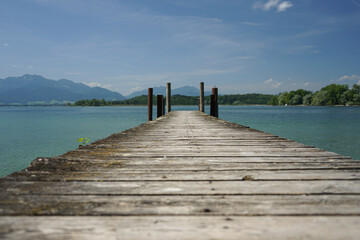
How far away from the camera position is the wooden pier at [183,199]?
52.1 inches

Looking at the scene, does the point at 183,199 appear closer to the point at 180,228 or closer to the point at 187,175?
the point at 180,228

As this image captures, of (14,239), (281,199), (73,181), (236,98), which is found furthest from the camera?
(236,98)

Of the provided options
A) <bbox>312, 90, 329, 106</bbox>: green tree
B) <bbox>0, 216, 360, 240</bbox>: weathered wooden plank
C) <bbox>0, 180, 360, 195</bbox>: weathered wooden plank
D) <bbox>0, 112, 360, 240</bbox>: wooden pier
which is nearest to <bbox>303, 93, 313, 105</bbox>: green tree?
<bbox>312, 90, 329, 106</bbox>: green tree

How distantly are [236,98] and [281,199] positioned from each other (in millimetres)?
167619

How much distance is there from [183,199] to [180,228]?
37 cm

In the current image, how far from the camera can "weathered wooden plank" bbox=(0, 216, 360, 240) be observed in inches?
50.0

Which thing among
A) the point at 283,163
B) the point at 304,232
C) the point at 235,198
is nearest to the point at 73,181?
the point at 235,198

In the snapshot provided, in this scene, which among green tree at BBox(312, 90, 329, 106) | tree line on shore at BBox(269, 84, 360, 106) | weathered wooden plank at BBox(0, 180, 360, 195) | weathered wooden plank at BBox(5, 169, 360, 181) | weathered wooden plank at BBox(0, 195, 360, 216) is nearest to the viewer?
weathered wooden plank at BBox(0, 195, 360, 216)

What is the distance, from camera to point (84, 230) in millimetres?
1322

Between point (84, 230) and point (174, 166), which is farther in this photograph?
point (174, 166)

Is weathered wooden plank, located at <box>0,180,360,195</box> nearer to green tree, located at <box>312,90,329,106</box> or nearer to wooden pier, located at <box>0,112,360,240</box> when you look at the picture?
wooden pier, located at <box>0,112,360,240</box>

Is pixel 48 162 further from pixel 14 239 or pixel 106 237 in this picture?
pixel 106 237

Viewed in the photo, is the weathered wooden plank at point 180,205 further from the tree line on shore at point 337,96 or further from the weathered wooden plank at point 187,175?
the tree line on shore at point 337,96

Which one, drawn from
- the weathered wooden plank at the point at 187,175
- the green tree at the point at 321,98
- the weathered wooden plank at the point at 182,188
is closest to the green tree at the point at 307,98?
the green tree at the point at 321,98
